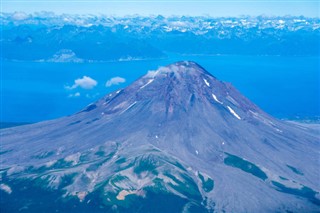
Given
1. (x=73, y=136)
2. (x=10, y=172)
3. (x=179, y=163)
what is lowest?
(x=10, y=172)

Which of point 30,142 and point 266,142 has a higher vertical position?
point 266,142

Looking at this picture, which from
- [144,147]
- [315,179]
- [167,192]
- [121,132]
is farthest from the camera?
[121,132]

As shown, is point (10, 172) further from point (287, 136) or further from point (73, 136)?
point (287, 136)

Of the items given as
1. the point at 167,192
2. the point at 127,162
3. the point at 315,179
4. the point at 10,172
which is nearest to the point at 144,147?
the point at 127,162

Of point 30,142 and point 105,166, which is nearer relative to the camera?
point 105,166

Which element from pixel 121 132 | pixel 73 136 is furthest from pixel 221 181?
pixel 73 136

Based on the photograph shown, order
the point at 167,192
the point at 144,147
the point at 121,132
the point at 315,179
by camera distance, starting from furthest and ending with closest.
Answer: the point at 121,132 < the point at 144,147 < the point at 315,179 < the point at 167,192
